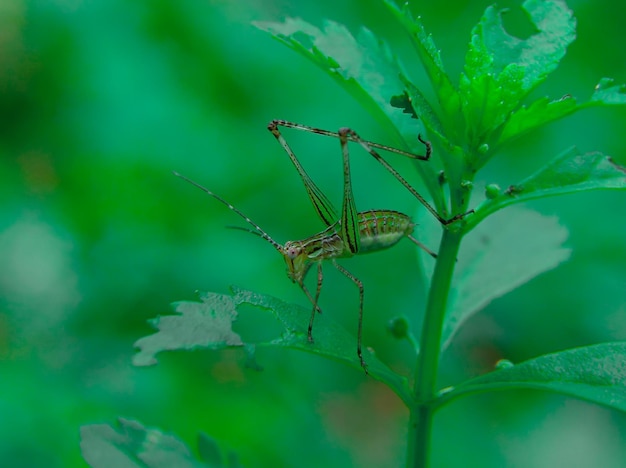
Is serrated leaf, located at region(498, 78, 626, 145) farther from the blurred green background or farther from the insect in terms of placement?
the blurred green background

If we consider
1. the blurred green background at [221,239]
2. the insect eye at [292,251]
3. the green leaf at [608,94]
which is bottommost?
the green leaf at [608,94]

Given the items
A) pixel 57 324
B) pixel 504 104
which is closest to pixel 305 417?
pixel 57 324

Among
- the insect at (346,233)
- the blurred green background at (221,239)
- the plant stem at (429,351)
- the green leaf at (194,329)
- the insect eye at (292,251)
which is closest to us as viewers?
the green leaf at (194,329)

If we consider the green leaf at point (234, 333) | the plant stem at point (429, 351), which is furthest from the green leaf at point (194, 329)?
the plant stem at point (429, 351)

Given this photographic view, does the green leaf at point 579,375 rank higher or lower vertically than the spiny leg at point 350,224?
lower

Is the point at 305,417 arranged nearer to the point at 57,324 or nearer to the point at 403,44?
the point at 57,324

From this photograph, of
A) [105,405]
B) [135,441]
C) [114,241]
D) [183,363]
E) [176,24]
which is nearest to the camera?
[135,441]

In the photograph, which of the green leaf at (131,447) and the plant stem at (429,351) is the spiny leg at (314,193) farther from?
the green leaf at (131,447)

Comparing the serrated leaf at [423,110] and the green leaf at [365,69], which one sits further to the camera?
the green leaf at [365,69]
